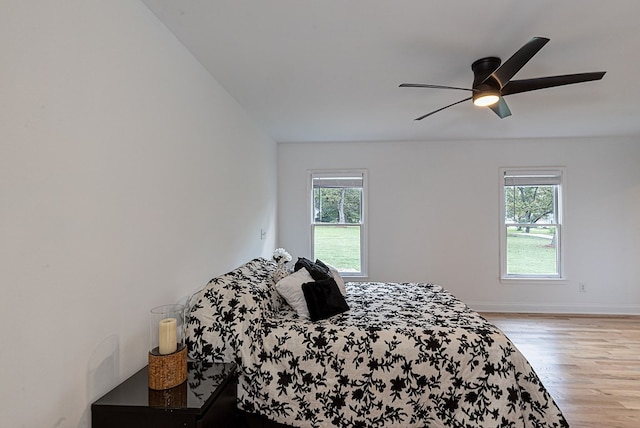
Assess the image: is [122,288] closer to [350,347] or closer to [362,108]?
[350,347]

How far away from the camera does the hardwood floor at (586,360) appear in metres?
2.54

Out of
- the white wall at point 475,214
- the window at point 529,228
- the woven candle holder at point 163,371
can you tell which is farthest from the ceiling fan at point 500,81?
the window at point 529,228

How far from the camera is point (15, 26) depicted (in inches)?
43.1

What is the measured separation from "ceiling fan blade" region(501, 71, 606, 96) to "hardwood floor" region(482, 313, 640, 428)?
2.32m

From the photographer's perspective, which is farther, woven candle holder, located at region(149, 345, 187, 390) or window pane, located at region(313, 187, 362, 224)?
window pane, located at region(313, 187, 362, 224)

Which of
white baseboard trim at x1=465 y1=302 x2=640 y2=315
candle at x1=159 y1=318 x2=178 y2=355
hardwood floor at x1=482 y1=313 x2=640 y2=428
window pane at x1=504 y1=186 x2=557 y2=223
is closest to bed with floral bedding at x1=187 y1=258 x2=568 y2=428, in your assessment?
candle at x1=159 y1=318 x2=178 y2=355

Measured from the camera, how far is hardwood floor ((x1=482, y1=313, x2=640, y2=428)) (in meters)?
2.54

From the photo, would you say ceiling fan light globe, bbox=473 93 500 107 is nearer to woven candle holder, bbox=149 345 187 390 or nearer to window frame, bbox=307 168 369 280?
woven candle holder, bbox=149 345 187 390

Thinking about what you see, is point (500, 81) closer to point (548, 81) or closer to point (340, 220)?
point (548, 81)

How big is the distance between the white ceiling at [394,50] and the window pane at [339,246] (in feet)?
6.39

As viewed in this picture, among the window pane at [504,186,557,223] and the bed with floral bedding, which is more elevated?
the window pane at [504,186,557,223]

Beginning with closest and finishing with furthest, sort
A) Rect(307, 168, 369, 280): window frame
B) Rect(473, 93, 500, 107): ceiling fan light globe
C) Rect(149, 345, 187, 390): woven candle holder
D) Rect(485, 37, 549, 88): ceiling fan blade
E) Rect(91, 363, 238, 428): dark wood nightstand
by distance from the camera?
1. Rect(91, 363, 238, 428): dark wood nightstand
2. Rect(149, 345, 187, 390): woven candle holder
3. Rect(485, 37, 549, 88): ceiling fan blade
4. Rect(473, 93, 500, 107): ceiling fan light globe
5. Rect(307, 168, 369, 280): window frame

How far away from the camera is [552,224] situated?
5.07m

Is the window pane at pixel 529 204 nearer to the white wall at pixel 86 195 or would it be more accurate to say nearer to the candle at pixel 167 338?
the white wall at pixel 86 195
